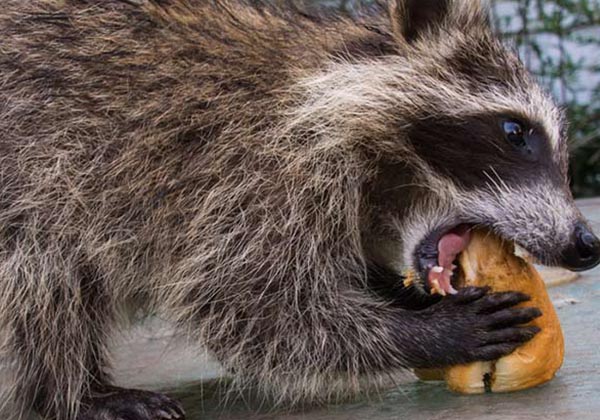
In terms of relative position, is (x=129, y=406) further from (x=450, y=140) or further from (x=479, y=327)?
(x=450, y=140)

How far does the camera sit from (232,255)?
399 cm

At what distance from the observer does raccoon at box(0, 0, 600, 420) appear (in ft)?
12.9

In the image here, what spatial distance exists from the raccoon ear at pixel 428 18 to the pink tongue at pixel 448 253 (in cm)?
73

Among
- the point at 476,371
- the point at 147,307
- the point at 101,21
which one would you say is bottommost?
the point at 476,371

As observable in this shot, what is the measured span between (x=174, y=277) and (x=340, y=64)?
0.95m

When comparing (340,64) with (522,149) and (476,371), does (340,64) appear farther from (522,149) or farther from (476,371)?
(476,371)

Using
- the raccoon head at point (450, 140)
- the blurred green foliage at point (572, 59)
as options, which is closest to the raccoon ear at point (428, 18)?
the raccoon head at point (450, 140)

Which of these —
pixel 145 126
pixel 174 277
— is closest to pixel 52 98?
pixel 145 126

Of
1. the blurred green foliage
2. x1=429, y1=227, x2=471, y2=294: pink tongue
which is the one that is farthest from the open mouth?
the blurred green foliage

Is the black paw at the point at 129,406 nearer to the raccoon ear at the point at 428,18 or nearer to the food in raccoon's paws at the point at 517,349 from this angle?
the food in raccoon's paws at the point at 517,349

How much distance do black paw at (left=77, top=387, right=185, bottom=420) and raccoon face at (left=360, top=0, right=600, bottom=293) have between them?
0.93 metres

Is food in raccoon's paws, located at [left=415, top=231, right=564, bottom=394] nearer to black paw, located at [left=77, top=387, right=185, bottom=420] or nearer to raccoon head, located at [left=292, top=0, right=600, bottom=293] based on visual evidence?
raccoon head, located at [left=292, top=0, right=600, bottom=293]

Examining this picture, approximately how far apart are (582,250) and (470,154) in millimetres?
493

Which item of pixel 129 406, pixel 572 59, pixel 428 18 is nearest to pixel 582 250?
pixel 428 18
